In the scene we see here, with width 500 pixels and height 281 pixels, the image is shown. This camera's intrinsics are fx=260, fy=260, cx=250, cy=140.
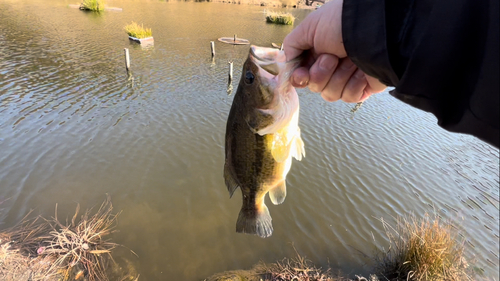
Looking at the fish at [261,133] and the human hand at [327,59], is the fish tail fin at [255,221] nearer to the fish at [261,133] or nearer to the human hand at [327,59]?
the fish at [261,133]

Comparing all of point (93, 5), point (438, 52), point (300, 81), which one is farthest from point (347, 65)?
point (93, 5)

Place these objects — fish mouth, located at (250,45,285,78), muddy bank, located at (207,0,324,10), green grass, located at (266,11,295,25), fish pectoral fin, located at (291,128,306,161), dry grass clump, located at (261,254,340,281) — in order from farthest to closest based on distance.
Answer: muddy bank, located at (207,0,324,10) < green grass, located at (266,11,295,25) < dry grass clump, located at (261,254,340,281) < fish pectoral fin, located at (291,128,306,161) < fish mouth, located at (250,45,285,78)

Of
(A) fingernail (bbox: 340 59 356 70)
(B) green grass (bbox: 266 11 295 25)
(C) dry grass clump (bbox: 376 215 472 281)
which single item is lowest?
(C) dry grass clump (bbox: 376 215 472 281)

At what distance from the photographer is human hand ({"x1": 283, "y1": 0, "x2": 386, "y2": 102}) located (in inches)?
61.6

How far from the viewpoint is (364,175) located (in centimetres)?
858

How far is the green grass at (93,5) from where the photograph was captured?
96.8ft

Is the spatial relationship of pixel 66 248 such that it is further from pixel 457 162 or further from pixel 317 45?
pixel 457 162

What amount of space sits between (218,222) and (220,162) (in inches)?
99.2

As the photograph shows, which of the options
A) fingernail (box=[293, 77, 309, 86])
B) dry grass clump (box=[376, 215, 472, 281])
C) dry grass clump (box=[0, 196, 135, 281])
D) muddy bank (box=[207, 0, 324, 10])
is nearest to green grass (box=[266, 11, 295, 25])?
muddy bank (box=[207, 0, 324, 10])

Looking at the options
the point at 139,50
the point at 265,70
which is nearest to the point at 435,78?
the point at 265,70

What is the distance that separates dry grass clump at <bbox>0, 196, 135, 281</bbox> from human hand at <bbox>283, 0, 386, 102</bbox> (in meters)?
4.93

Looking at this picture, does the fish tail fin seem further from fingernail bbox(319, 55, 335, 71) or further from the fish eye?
fingernail bbox(319, 55, 335, 71)

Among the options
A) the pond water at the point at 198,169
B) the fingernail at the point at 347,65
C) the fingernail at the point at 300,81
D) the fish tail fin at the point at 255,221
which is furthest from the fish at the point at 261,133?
the pond water at the point at 198,169

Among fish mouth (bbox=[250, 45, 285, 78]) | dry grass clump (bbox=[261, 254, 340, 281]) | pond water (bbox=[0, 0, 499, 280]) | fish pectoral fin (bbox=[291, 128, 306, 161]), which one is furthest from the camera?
pond water (bbox=[0, 0, 499, 280])
